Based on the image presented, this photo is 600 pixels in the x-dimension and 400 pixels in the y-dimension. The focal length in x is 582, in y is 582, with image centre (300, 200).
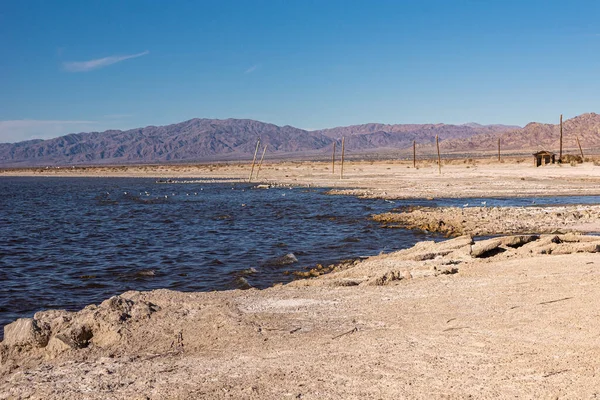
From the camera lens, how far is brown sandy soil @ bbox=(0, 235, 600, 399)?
556cm

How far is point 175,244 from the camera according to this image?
62.3 ft

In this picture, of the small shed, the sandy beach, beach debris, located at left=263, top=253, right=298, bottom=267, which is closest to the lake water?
beach debris, located at left=263, top=253, right=298, bottom=267

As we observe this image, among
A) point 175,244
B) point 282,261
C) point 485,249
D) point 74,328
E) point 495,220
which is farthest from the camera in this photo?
point 495,220

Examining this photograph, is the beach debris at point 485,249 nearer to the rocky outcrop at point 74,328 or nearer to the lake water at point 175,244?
the lake water at point 175,244

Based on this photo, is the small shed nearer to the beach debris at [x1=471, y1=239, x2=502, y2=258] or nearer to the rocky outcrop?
the beach debris at [x1=471, y1=239, x2=502, y2=258]

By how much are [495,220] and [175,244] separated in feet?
35.4

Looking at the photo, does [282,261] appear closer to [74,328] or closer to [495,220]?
[74,328]

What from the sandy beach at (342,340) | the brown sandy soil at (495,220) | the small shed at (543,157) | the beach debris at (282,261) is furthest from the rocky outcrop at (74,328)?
the small shed at (543,157)

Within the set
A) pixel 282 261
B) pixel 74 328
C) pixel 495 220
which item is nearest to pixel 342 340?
pixel 74 328

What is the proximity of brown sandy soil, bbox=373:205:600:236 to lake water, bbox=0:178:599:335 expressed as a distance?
41.6 inches

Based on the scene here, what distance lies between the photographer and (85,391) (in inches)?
226

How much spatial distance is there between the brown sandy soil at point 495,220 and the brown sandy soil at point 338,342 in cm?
810

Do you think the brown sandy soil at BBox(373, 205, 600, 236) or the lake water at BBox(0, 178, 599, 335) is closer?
the lake water at BBox(0, 178, 599, 335)

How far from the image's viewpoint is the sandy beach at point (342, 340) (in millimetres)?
5570
